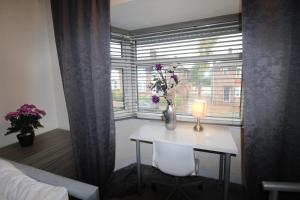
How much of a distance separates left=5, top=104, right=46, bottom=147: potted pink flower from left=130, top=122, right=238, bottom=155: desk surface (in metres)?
0.95

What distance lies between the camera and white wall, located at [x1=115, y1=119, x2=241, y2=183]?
186 cm

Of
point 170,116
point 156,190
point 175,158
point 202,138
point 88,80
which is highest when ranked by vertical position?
point 88,80

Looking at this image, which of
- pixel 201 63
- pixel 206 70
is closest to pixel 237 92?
pixel 206 70

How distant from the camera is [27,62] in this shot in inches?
66.2

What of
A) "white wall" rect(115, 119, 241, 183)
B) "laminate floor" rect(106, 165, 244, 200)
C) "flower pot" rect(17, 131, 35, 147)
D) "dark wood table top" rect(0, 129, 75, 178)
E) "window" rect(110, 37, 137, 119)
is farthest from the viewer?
"window" rect(110, 37, 137, 119)

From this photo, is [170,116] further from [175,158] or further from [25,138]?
[25,138]

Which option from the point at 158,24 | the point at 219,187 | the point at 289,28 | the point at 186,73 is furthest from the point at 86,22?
the point at 219,187

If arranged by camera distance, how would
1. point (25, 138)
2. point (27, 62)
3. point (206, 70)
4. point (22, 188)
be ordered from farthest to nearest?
point (206, 70)
point (27, 62)
point (25, 138)
point (22, 188)

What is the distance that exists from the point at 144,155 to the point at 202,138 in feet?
3.49

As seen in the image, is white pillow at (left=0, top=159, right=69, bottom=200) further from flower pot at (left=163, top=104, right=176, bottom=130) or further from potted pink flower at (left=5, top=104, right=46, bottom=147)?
flower pot at (left=163, top=104, right=176, bottom=130)

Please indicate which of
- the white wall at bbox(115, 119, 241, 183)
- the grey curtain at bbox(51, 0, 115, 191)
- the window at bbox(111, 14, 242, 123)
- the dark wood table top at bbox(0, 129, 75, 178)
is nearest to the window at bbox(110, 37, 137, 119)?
the window at bbox(111, 14, 242, 123)

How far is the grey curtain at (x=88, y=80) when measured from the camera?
4.61 feet

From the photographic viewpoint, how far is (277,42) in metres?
0.99

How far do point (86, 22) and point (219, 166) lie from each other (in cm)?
210
